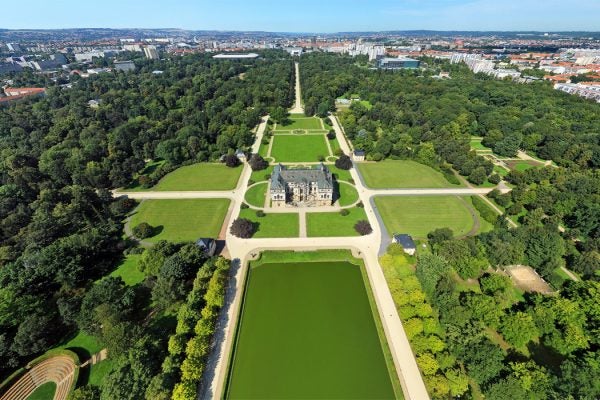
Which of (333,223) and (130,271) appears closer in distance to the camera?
(130,271)

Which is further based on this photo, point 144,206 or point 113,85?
point 113,85

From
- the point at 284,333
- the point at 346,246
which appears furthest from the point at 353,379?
the point at 346,246

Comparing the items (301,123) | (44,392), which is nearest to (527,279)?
(44,392)

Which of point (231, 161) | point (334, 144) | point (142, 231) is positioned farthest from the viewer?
point (334, 144)

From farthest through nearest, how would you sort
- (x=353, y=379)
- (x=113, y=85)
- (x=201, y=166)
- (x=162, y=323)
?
1. (x=113, y=85)
2. (x=201, y=166)
3. (x=162, y=323)
4. (x=353, y=379)

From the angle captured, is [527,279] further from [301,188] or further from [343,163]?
[343,163]

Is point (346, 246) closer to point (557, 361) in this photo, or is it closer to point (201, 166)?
point (557, 361)

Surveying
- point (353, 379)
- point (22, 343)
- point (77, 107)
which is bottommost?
point (353, 379)
